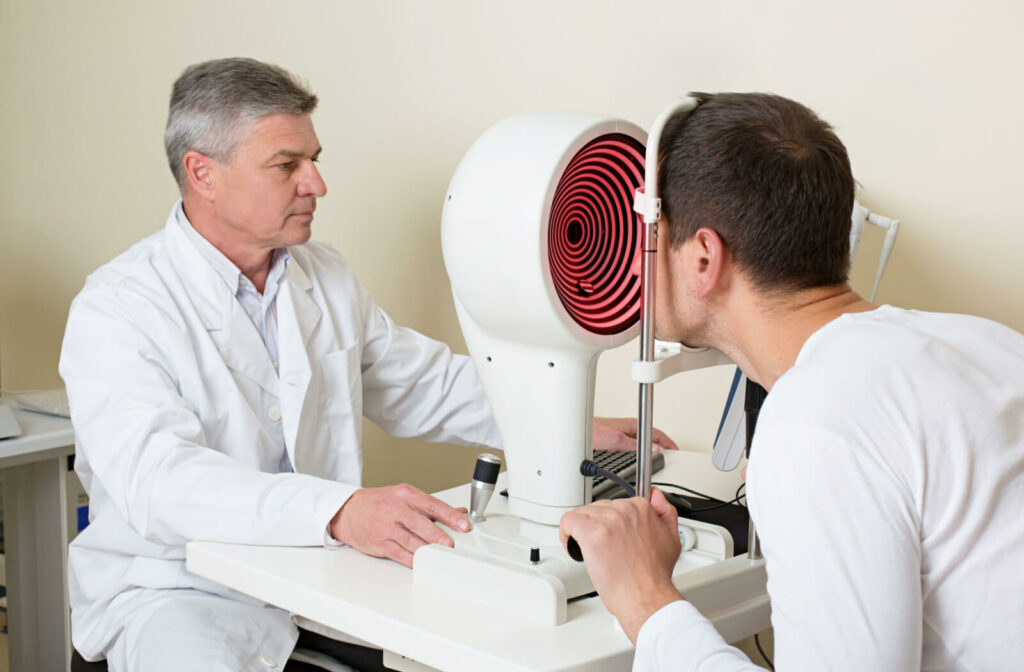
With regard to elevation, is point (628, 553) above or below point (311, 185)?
below

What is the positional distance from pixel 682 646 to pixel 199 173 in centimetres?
123

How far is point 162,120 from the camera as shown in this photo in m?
2.68

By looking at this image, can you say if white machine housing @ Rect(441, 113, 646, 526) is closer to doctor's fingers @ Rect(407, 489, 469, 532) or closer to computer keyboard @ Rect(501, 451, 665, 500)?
doctor's fingers @ Rect(407, 489, 469, 532)

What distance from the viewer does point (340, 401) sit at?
1.73m

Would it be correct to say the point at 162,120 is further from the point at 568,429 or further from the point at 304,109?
the point at 568,429

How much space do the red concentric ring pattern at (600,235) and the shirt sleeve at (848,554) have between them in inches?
15.6

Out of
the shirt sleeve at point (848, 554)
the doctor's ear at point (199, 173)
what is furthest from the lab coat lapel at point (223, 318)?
the shirt sleeve at point (848, 554)

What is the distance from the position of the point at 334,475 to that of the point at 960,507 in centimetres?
118

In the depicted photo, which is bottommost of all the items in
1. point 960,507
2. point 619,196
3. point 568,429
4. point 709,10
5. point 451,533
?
point 451,533

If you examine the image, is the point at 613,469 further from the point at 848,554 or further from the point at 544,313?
the point at 848,554

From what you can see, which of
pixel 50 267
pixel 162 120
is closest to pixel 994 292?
pixel 162 120

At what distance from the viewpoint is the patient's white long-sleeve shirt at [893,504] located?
29.3 inches

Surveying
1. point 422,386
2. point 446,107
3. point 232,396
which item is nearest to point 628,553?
point 232,396

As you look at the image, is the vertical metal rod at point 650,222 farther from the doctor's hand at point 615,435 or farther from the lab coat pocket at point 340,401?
the lab coat pocket at point 340,401
